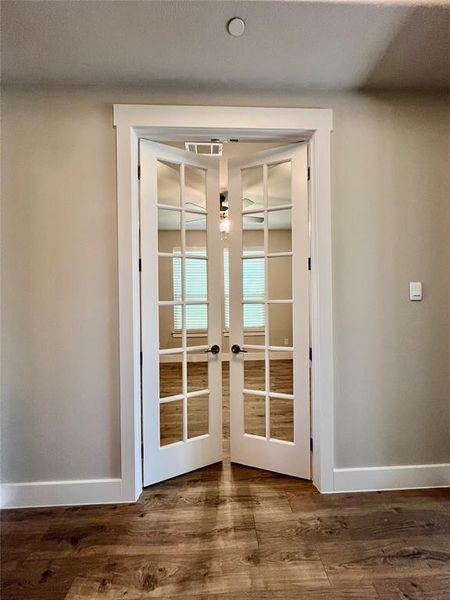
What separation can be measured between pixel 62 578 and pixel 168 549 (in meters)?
0.50

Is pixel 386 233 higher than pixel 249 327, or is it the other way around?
pixel 386 233

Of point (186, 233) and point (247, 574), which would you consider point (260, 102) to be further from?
point (247, 574)

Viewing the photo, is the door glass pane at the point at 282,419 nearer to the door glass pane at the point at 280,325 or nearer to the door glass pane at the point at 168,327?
the door glass pane at the point at 280,325

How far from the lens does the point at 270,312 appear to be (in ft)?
8.09

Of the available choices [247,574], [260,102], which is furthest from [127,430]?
[260,102]

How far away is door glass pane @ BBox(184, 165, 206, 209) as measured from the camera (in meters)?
2.44

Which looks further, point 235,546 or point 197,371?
point 197,371

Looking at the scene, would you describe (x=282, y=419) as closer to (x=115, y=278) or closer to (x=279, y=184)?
(x=115, y=278)

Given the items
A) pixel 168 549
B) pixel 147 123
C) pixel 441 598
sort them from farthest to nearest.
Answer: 1. pixel 147 123
2. pixel 168 549
3. pixel 441 598

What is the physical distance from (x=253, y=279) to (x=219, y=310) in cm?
37

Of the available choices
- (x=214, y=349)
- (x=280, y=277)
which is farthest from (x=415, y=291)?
(x=214, y=349)

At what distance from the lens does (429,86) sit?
7.11ft

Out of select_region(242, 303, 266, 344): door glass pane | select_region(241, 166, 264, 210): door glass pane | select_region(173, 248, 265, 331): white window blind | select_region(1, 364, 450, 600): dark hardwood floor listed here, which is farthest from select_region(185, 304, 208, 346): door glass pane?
select_region(1, 364, 450, 600): dark hardwood floor

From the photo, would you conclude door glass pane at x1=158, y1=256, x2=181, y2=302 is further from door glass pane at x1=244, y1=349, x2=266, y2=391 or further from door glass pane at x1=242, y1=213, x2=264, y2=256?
door glass pane at x1=244, y1=349, x2=266, y2=391
